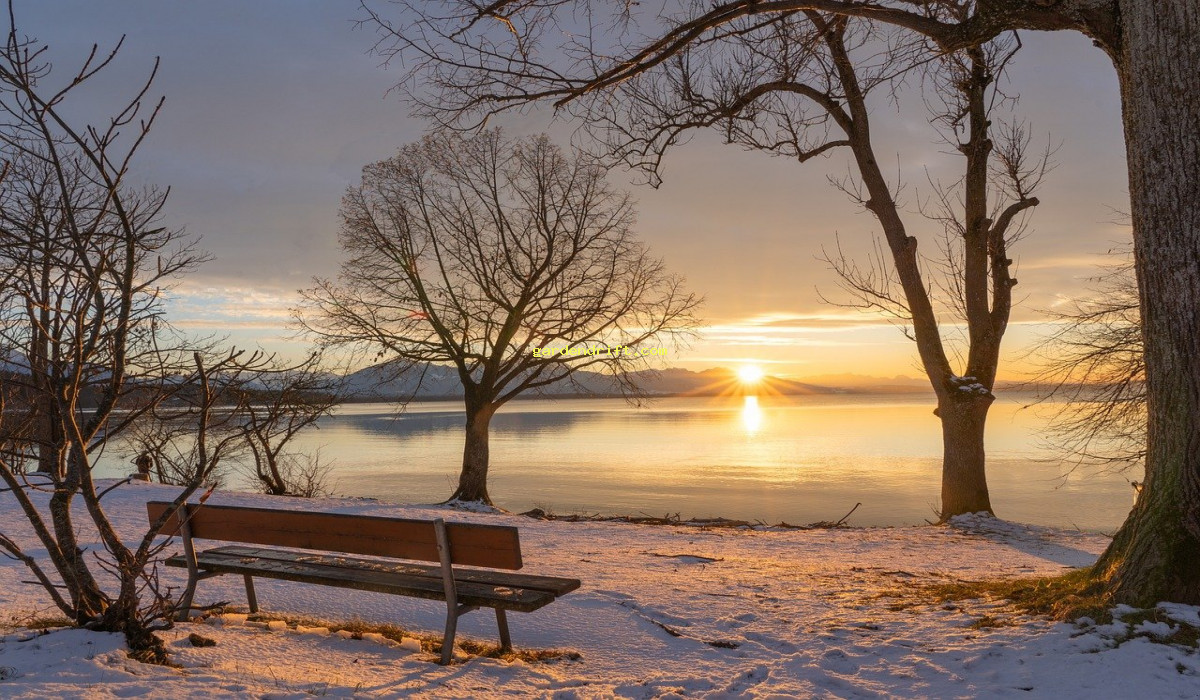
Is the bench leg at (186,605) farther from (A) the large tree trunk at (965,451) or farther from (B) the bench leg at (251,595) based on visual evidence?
(A) the large tree trunk at (965,451)

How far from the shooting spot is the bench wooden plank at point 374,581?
4.59 meters

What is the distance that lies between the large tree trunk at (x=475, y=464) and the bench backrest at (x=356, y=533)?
1001 centimetres

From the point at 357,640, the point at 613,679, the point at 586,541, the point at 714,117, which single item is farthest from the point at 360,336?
the point at 613,679

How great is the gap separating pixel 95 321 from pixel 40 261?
66 cm

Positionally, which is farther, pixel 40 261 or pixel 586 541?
pixel 586 541

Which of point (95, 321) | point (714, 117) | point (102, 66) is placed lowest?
point (95, 321)

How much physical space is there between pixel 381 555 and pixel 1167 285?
17.4 feet

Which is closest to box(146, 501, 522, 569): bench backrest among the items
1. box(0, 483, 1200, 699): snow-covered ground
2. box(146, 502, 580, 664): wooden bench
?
box(146, 502, 580, 664): wooden bench

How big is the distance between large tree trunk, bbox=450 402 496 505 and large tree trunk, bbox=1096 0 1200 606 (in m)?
12.0

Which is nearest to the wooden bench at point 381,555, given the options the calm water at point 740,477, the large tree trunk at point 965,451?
the large tree trunk at point 965,451

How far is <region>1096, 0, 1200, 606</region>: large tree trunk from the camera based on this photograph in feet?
15.6

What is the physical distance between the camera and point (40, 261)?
3611 mm

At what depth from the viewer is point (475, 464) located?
15.9 m

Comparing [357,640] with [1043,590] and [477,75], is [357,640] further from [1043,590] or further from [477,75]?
[477,75]
